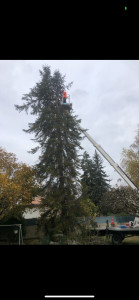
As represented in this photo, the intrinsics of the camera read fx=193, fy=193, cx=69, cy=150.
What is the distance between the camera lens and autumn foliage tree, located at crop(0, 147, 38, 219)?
22.0ft

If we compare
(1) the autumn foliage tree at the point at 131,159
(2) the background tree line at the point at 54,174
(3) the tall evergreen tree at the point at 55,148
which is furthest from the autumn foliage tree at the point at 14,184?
(1) the autumn foliage tree at the point at 131,159

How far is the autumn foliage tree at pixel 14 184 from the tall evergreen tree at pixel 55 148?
0.51 metres

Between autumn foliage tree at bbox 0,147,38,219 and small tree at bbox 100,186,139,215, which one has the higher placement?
autumn foliage tree at bbox 0,147,38,219

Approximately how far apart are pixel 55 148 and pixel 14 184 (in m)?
2.54

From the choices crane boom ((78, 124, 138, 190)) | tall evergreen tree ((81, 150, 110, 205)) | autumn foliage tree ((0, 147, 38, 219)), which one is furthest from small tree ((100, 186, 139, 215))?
tall evergreen tree ((81, 150, 110, 205))

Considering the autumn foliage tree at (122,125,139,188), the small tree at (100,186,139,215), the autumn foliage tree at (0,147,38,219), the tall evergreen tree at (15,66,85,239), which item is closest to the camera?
the small tree at (100,186,139,215)

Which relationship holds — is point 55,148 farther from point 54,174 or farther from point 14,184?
point 14,184

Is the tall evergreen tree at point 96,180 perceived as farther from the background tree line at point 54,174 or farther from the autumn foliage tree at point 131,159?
the background tree line at point 54,174

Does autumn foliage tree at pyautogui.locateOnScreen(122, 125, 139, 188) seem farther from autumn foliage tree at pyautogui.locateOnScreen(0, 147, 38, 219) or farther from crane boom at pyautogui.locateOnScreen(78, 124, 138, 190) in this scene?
autumn foliage tree at pyautogui.locateOnScreen(0, 147, 38, 219)

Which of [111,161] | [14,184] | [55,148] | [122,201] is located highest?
[55,148]

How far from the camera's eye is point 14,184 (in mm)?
6773

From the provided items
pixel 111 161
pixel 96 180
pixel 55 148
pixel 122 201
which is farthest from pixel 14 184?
pixel 96 180

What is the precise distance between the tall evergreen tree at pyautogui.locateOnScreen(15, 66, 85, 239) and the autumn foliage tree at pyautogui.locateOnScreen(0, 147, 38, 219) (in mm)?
509
